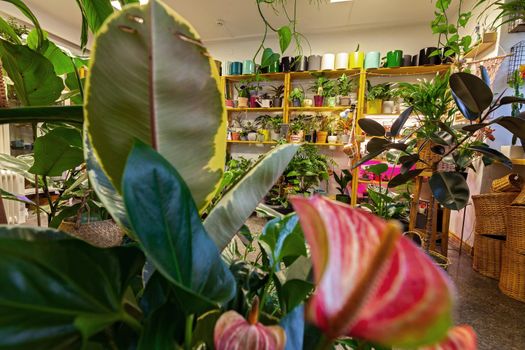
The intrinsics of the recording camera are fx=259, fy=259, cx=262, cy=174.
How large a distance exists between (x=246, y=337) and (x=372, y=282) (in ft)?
0.36

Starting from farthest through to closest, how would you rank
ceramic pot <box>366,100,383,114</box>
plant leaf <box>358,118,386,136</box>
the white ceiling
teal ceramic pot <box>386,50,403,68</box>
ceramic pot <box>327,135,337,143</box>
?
ceramic pot <box>327,135,337,143</box> < ceramic pot <box>366,100,383,114</box> < teal ceramic pot <box>386,50,403,68</box> < the white ceiling < plant leaf <box>358,118,386,136</box>

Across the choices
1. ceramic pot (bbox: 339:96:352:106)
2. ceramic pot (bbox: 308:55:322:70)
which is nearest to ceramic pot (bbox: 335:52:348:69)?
ceramic pot (bbox: 308:55:322:70)

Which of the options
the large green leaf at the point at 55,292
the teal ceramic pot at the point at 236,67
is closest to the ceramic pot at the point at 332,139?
the teal ceramic pot at the point at 236,67

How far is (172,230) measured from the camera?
7.4 inches

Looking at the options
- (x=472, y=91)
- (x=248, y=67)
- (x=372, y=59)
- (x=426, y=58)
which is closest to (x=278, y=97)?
(x=248, y=67)

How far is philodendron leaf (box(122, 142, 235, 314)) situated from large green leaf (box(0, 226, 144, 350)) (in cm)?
5

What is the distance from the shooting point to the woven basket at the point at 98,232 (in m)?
0.45

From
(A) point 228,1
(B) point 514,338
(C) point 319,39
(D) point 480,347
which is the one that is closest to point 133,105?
(D) point 480,347

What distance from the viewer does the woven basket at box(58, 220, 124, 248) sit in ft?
1.46

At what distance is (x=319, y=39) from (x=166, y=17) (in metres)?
4.28

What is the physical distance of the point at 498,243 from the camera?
194 cm

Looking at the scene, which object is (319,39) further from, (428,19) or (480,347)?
(480,347)

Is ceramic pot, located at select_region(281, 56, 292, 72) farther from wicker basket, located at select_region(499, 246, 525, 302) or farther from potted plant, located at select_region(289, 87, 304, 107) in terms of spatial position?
wicker basket, located at select_region(499, 246, 525, 302)

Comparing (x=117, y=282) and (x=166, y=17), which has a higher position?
(x=166, y=17)
